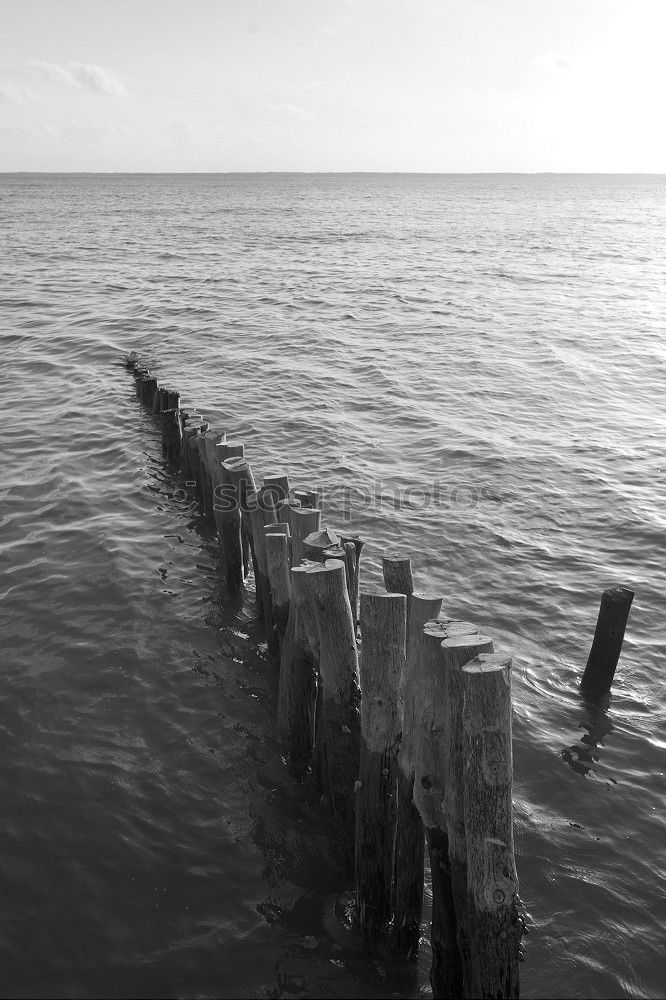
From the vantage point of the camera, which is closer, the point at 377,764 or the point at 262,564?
the point at 377,764

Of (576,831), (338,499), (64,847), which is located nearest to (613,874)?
(576,831)

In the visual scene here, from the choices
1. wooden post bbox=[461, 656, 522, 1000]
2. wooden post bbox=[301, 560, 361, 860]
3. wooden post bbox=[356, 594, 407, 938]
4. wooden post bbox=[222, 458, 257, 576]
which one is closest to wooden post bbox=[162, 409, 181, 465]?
wooden post bbox=[222, 458, 257, 576]

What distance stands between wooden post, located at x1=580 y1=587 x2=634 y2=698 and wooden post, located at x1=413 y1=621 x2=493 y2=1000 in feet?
11.4

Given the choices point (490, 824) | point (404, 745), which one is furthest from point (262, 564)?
point (490, 824)

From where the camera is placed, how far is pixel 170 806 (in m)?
6.35

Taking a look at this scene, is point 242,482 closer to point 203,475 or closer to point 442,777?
point 203,475

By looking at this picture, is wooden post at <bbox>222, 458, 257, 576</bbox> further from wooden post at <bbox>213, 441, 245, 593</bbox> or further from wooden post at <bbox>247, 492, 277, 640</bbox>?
wooden post at <bbox>247, 492, 277, 640</bbox>

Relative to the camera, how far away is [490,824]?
158 inches

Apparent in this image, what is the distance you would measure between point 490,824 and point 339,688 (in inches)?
71.5

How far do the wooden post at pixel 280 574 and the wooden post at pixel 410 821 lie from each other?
2.30 meters

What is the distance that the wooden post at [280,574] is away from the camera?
702cm

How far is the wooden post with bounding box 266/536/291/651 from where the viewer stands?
276 inches

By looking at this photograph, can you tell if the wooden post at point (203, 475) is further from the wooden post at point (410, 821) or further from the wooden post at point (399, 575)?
the wooden post at point (410, 821)

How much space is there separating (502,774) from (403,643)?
3.64 feet
